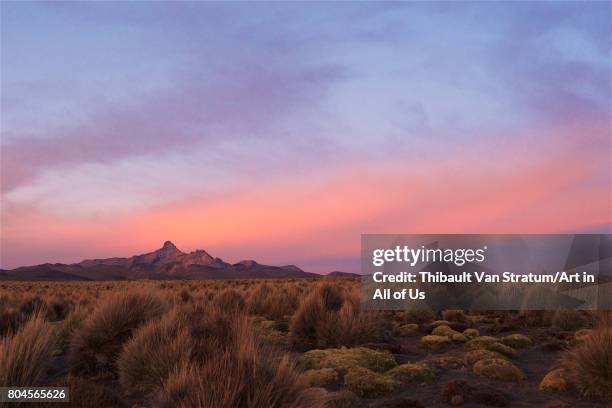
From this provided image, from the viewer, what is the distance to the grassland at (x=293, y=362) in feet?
20.0

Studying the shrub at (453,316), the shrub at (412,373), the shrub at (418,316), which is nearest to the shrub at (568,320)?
the shrub at (453,316)

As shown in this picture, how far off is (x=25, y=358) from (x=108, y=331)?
10.8 feet

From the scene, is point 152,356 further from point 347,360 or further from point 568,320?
point 568,320

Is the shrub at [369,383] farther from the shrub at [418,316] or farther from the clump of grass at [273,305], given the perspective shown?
the clump of grass at [273,305]

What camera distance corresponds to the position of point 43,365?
340 inches

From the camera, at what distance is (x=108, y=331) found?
11.5m

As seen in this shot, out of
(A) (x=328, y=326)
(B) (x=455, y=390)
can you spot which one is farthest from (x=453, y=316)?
(B) (x=455, y=390)

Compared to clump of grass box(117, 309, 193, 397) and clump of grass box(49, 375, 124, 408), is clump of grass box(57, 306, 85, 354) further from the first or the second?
clump of grass box(49, 375, 124, 408)

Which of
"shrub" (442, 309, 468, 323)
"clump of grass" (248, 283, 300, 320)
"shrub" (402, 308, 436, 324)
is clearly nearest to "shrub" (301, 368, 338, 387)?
"shrub" (402, 308, 436, 324)

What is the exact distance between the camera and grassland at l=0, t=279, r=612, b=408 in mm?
6082

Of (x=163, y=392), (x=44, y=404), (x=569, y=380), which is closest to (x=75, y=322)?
(x=44, y=404)

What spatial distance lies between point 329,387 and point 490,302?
14.9 m

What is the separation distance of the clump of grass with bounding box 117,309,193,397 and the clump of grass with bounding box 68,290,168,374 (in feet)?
5.52

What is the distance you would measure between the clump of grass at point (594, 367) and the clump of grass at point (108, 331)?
28.2 ft
